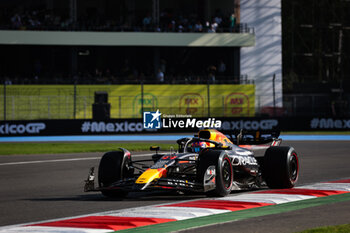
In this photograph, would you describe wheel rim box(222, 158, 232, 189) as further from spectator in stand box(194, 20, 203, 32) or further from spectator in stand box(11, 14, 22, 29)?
spectator in stand box(194, 20, 203, 32)

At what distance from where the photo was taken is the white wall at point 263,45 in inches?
1825

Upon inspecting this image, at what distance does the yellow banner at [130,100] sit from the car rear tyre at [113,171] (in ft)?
76.0

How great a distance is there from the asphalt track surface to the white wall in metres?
26.5

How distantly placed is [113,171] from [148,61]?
1353 inches

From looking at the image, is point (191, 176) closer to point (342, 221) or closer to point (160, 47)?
point (342, 221)

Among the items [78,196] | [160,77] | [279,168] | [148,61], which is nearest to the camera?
[78,196]

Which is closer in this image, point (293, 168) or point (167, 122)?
point (167, 122)

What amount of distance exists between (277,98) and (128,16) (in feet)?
38.8

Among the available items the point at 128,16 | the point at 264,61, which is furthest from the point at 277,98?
the point at 128,16

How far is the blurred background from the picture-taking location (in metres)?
36.3

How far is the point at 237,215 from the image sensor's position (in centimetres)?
837

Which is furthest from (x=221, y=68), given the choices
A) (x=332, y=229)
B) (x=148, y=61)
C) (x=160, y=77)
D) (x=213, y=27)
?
(x=332, y=229)

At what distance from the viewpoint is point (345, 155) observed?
19.8 meters

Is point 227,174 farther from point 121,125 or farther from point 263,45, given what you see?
point 263,45
